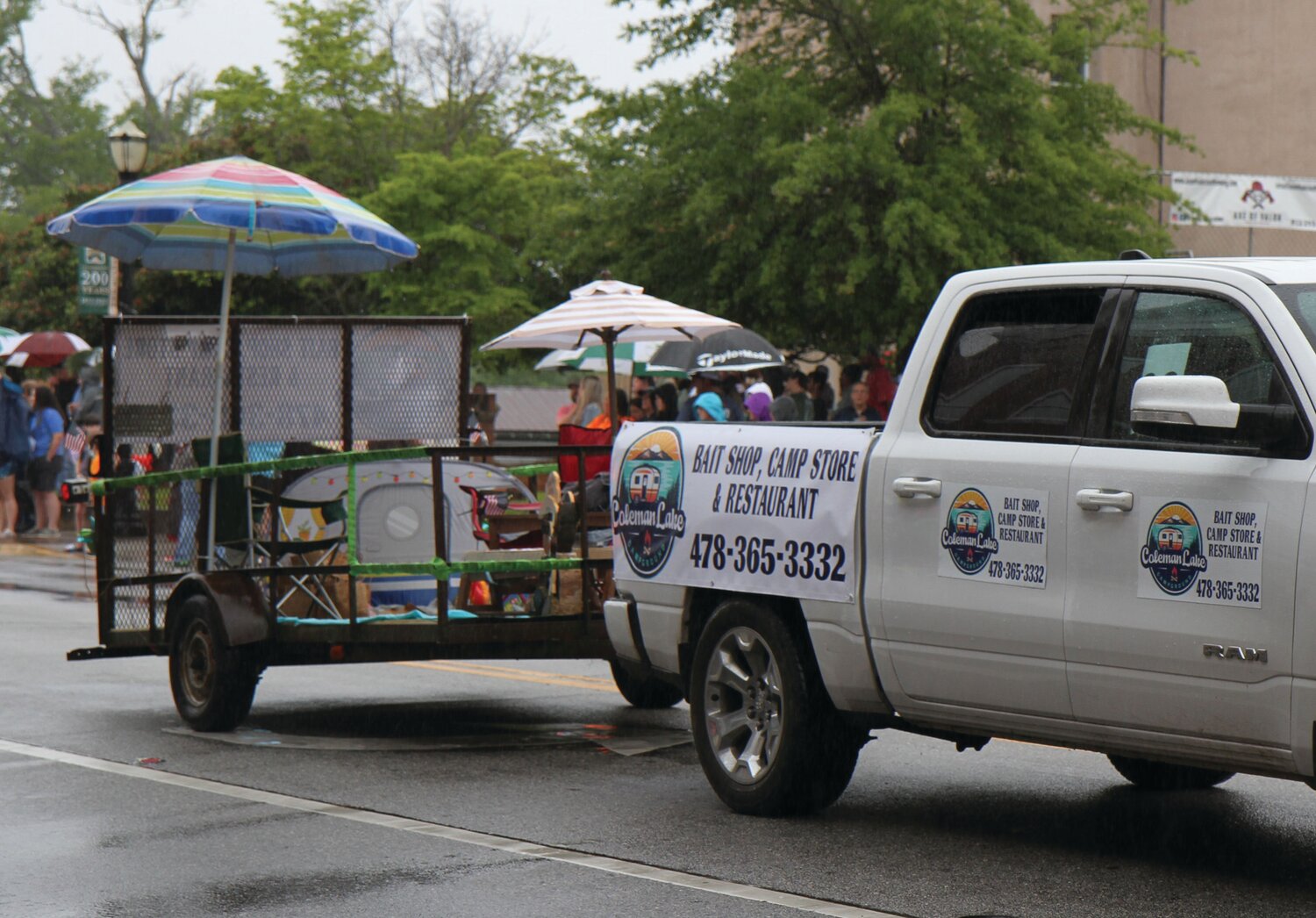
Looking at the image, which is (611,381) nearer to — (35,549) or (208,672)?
(208,672)

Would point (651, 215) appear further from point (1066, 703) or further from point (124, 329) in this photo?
point (1066, 703)

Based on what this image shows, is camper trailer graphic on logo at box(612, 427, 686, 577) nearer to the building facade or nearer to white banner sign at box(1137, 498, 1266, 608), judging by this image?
white banner sign at box(1137, 498, 1266, 608)

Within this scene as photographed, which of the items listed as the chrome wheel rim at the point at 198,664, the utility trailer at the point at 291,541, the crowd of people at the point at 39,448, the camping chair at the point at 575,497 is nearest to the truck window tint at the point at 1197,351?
the utility trailer at the point at 291,541

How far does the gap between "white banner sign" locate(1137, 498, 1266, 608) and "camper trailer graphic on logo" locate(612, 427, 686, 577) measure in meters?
2.31

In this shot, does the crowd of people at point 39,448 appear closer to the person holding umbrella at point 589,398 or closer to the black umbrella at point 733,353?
the black umbrella at point 733,353

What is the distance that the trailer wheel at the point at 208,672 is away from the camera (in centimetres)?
933

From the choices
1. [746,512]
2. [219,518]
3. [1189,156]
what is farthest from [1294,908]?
[1189,156]

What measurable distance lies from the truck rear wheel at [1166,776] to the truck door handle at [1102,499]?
6.82 ft

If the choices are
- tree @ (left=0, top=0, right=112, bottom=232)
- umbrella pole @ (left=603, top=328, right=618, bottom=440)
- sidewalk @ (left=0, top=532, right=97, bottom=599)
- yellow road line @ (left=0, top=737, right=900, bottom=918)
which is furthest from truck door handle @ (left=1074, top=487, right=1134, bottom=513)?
tree @ (left=0, top=0, right=112, bottom=232)

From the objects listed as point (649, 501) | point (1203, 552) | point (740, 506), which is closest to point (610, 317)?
point (649, 501)

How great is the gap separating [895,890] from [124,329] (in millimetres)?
6737

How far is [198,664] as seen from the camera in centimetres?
967

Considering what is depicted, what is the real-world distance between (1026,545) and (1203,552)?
69 centimetres

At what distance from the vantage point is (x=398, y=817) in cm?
726
